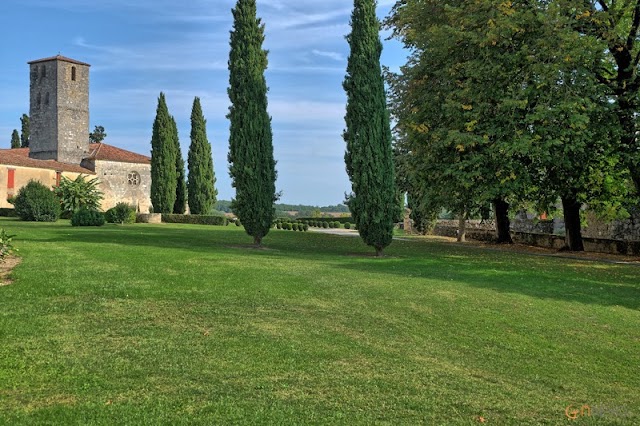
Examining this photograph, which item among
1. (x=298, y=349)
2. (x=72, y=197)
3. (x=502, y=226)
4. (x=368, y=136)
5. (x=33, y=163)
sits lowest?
(x=298, y=349)

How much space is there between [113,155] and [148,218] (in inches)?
857

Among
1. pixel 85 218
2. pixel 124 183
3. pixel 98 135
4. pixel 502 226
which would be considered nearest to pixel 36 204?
pixel 85 218

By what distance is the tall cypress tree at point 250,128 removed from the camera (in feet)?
77.8

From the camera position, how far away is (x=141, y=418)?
5.00 metres

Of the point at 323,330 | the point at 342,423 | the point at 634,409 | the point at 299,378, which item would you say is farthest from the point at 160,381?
the point at 634,409

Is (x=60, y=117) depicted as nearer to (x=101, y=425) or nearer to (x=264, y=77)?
(x=264, y=77)

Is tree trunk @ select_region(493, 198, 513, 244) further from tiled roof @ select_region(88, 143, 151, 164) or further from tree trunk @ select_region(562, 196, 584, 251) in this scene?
tiled roof @ select_region(88, 143, 151, 164)

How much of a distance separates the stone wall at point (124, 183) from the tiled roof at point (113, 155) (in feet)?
1.60

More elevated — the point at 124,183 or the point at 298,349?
the point at 124,183

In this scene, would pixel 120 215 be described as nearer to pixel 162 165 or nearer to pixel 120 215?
pixel 120 215

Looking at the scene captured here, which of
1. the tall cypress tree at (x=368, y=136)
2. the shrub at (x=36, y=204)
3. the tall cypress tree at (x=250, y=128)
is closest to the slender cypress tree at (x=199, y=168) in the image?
the shrub at (x=36, y=204)

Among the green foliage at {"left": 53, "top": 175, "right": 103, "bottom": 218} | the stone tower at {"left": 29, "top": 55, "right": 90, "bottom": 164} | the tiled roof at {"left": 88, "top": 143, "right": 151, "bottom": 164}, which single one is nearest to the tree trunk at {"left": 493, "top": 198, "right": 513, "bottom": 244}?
the green foliage at {"left": 53, "top": 175, "right": 103, "bottom": 218}

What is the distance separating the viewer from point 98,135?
317 feet

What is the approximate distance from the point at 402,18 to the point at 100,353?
25.2m
